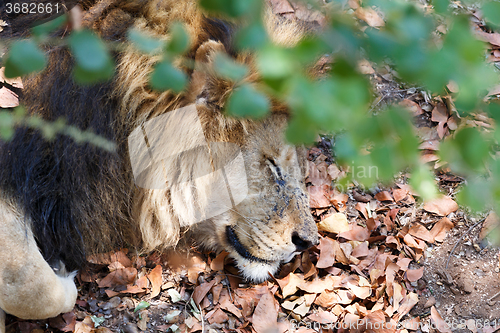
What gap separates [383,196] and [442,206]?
0.39 m

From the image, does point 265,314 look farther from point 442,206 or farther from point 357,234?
point 442,206

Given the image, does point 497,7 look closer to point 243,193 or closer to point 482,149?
point 482,149

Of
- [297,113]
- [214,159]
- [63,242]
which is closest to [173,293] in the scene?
[63,242]

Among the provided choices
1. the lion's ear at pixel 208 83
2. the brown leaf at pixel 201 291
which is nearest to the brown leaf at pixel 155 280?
the brown leaf at pixel 201 291

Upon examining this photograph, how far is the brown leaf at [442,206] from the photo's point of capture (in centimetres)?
312

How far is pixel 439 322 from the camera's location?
256 cm

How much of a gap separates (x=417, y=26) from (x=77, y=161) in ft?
6.16

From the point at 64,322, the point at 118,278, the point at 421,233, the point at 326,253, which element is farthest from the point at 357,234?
the point at 64,322

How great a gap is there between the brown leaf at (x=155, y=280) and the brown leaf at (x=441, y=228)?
175 cm

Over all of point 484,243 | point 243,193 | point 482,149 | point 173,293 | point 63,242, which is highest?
point 482,149

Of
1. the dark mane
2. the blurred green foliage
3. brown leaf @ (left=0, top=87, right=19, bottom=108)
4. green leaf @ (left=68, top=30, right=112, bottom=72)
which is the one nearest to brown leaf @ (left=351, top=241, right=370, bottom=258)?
the dark mane

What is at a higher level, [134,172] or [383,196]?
[134,172]

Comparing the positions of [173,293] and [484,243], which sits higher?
[484,243]

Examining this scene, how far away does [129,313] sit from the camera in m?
2.60
